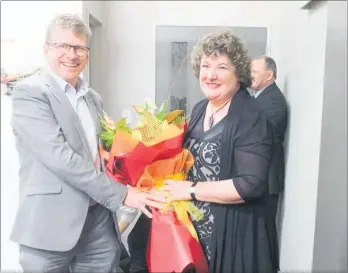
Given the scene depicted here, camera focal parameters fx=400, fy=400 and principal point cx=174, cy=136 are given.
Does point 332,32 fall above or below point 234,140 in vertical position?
above

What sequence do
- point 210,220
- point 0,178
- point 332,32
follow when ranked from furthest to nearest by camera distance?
point 0,178
point 210,220
point 332,32

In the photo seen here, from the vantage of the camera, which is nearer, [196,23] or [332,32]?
[332,32]

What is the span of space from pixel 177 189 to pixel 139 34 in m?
0.34

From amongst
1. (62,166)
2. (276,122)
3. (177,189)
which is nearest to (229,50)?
(276,122)

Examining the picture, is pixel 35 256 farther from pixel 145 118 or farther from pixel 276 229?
pixel 276 229

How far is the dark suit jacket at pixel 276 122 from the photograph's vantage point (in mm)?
781

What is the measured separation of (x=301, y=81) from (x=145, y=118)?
1.02ft

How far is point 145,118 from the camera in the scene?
772mm

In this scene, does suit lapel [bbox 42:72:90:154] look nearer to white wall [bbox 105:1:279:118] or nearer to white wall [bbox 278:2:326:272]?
white wall [bbox 105:1:279:118]

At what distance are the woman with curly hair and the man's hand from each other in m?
0.03

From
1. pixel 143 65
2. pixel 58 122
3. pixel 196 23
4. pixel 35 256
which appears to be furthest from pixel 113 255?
pixel 196 23

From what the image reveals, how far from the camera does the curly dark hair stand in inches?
29.0

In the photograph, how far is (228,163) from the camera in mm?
738

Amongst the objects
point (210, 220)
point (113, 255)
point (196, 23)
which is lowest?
Result: point (113, 255)
